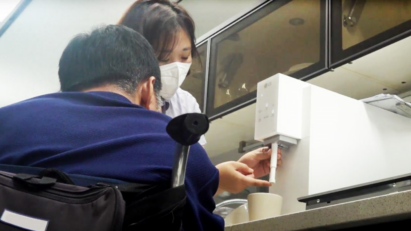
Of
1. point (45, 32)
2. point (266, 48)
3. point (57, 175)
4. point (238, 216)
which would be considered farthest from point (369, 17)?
point (45, 32)

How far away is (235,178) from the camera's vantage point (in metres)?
1.13

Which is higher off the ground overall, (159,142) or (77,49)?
(77,49)

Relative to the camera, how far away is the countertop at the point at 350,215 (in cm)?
71

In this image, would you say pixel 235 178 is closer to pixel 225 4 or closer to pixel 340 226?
pixel 340 226

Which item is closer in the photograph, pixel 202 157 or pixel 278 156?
pixel 202 157

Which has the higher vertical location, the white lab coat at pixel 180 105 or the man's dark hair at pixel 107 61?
the white lab coat at pixel 180 105

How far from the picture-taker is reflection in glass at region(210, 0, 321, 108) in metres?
1.79

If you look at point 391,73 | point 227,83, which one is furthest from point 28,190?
point 227,83

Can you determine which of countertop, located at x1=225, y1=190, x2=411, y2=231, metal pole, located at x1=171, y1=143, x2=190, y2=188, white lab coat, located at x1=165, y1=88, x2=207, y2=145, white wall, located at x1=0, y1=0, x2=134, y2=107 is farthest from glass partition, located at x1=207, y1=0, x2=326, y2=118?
metal pole, located at x1=171, y1=143, x2=190, y2=188

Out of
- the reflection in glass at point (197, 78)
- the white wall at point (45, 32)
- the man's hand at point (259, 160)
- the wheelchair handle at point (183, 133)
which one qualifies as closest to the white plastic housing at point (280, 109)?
the man's hand at point (259, 160)

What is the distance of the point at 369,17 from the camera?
158 cm

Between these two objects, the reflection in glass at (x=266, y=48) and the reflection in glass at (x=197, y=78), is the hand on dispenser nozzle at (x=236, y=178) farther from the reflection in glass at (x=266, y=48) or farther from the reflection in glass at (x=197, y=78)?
the reflection in glass at (x=197, y=78)

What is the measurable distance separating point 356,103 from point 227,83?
100 centimetres

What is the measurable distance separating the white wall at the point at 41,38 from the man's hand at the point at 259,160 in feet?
5.49
